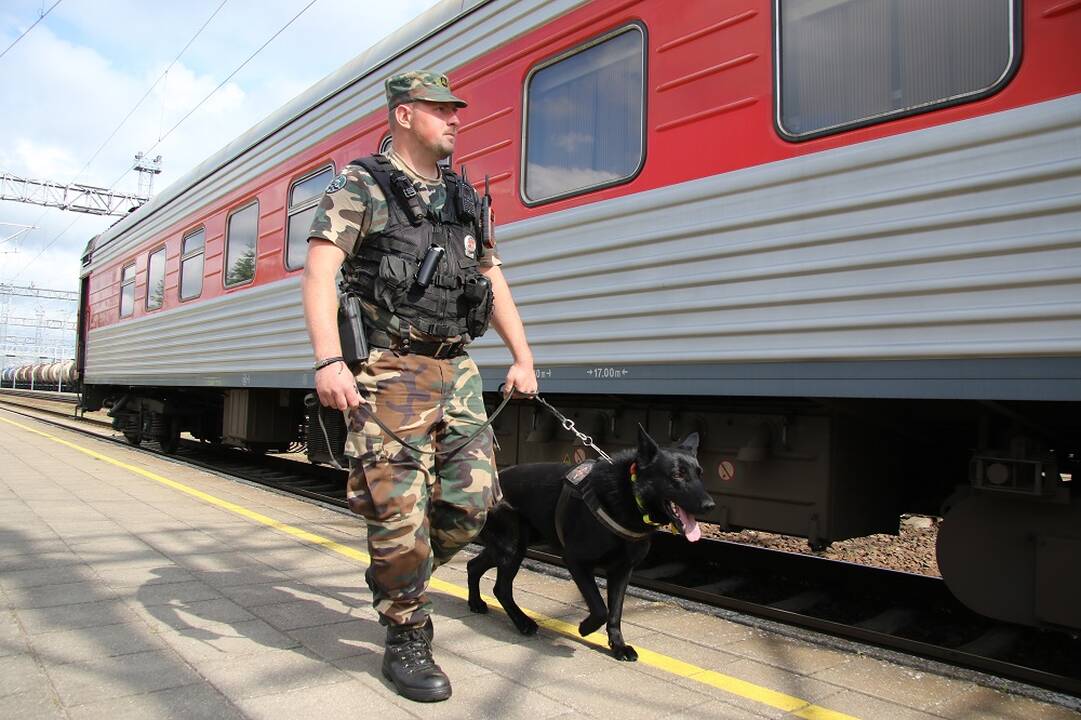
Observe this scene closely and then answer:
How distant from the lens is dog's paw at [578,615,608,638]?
119 inches

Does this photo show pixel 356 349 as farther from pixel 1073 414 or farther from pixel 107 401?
pixel 107 401

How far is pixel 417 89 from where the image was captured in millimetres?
2805

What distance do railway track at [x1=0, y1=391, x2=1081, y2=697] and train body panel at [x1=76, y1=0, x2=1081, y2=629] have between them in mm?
294

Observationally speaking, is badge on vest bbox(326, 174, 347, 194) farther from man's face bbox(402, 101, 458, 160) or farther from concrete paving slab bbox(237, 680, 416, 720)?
concrete paving slab bbox(237, 680, 416, 720)

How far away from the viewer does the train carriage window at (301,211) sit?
6898mm

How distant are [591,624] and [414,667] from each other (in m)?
0.75

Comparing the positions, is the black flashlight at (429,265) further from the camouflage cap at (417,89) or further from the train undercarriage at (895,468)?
the train undercarriage at (895,468)

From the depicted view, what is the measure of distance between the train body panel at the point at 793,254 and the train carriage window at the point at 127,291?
25.7 feet

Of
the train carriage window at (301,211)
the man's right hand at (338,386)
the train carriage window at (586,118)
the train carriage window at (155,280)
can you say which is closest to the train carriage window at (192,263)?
the train carriage window at (155,280)

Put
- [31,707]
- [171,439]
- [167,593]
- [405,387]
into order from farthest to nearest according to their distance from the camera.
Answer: [171,439], [167,593], [405,387], [31,707]

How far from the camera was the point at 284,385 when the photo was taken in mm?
7008

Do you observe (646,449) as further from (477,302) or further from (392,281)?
(392,281)

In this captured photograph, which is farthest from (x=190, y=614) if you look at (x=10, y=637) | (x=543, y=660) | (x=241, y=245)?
(x=241, y=245)

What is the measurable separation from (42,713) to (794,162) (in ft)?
10.7
